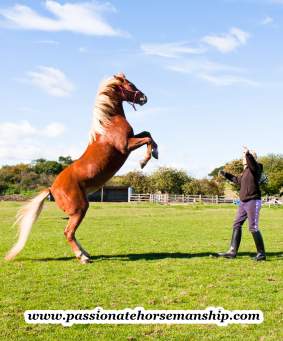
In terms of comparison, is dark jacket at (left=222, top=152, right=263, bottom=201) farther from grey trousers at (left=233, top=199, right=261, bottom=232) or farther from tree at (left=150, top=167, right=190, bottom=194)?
tree at (left=150, top=167, right=190, bottom=194)

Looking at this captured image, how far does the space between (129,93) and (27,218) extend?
336 centimetres

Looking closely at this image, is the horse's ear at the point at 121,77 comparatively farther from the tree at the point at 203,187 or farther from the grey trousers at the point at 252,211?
the tree at the point at 203,187

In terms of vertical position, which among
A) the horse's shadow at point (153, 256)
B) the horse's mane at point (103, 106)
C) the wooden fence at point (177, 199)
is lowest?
the wooden fence at point (177, 199)

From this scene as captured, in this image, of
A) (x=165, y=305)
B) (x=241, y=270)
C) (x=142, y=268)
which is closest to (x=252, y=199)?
(x=241, y=270)

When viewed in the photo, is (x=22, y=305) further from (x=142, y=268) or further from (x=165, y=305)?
(x=142, y=268)

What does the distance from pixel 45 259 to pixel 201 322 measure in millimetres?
5651

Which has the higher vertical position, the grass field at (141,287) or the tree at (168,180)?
the tree at (168,180)

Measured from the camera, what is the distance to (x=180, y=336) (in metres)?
5.33

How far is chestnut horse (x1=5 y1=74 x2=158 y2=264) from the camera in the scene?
30.7 ft

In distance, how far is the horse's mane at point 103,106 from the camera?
9.43 m

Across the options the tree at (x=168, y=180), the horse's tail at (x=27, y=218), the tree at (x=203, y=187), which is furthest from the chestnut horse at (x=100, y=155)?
the tree at (x=168, y=180)

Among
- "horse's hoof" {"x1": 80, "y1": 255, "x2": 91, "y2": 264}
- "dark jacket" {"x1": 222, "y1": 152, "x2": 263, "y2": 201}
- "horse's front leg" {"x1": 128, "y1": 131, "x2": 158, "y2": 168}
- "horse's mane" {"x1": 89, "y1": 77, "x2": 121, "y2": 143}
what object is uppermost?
"horse's mane" {"x1": 89, "y1": 77, "x2": 121, "y2": 143}

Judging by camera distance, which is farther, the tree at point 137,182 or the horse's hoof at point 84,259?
the tree at point 137,182

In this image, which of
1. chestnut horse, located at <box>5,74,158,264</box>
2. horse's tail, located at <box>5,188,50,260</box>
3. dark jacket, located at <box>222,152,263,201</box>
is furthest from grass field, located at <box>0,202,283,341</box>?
dark jacket, located at <box>222,152,263,201</box>
